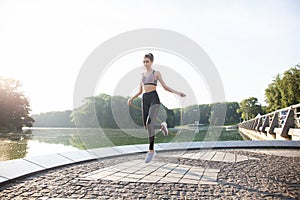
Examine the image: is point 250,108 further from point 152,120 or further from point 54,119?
point 152,120

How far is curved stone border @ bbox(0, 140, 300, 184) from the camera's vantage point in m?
3.91

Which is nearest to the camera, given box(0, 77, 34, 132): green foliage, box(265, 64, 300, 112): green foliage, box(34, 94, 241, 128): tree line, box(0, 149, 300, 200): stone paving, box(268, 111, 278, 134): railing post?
box(0, 149, 300, 200): stone paving

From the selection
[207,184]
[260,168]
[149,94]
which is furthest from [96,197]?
[260,168]

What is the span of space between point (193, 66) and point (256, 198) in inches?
213

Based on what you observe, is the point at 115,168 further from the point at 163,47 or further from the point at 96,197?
the point at 163,47

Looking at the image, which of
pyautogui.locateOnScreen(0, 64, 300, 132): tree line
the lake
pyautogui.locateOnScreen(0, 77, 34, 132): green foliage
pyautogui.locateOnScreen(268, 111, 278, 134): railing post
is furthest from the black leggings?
pyautogui.locateOnScreen(0, 77, 34, 132): green foliage

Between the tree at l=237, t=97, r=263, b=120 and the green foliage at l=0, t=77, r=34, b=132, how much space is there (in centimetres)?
5500

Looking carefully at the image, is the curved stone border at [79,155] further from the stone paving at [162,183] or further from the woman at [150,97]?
the woman at [150,97]

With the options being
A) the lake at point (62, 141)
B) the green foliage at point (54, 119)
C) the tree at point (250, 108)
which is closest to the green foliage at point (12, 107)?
the lake at point (62, 141)

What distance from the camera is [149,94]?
471 cm

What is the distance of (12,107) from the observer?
27.5m

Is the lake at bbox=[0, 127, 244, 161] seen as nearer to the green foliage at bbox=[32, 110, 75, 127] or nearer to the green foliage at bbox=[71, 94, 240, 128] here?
the green foliage at bbox=[71, 94, 240, 128]

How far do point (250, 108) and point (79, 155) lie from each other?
2732 inches

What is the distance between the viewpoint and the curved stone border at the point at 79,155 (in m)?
3.91
